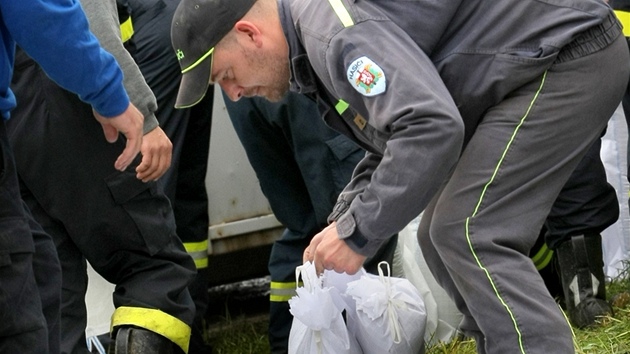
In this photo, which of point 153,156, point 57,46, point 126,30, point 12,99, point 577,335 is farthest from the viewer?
point 126,30

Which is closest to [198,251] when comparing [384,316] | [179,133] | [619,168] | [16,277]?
[179,133]

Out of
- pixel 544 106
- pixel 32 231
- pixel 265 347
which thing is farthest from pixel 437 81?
pixel 265 347

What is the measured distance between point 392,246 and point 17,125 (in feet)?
5.53

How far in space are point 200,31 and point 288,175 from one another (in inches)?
76.8

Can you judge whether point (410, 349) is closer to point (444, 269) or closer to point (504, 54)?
point (444, 269)

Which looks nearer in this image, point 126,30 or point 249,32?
point 249,32

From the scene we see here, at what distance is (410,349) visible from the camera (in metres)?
4.33

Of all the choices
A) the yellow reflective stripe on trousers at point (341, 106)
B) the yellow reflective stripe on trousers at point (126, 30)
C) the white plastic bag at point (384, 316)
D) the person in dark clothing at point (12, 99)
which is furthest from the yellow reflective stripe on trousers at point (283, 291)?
the person in dark clothing at point (12, 99)

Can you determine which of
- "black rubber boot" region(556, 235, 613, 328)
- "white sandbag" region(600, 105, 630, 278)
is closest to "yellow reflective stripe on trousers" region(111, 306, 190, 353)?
"black rubber boot" region(556, 235, 613, 328)

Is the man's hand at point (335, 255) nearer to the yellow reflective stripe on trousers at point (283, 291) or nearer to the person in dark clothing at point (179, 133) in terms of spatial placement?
the person in dark clothing at point (179, 133)

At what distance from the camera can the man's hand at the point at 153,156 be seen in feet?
13.1

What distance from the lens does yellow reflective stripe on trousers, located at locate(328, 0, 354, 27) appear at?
323 centimetres

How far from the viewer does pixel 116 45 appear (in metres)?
3.93

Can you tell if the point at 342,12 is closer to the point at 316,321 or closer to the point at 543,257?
the point at 316,321
